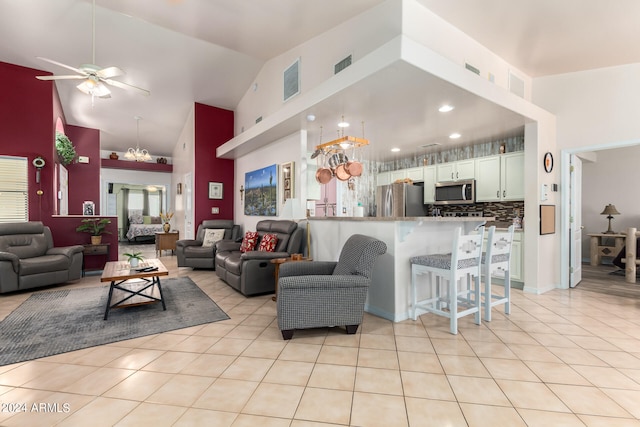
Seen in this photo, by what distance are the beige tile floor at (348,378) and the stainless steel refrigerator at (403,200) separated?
319cm

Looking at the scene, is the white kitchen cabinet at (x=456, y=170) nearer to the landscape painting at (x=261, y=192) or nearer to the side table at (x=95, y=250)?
the landscape painting at (x=261, y=192)

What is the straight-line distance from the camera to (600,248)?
6.44 metres

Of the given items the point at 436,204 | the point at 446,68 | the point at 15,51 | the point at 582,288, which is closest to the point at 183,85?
the point at 15,51

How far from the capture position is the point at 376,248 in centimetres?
274

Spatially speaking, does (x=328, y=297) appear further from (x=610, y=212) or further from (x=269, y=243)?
(x=610, y=212)

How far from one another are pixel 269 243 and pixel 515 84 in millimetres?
4117

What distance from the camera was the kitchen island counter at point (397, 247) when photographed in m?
3.07

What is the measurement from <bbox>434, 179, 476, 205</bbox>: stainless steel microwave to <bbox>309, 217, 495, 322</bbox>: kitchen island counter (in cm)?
194

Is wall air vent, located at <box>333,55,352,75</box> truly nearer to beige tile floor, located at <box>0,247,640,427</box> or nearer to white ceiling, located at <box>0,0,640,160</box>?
white ceiling, located at <box>0,0,640,160</box>

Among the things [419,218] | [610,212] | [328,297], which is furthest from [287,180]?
[610,212]

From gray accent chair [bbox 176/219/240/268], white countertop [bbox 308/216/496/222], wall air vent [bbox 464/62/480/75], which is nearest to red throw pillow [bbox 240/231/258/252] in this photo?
Result: gray accent chair [bbox 176/219/240/268]

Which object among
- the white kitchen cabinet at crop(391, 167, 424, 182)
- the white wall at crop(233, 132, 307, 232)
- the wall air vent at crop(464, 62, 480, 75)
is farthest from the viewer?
the white kitchen cabinet at crop(391, 167, 424, 182)

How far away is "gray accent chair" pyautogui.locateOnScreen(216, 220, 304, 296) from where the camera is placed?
12.9ft

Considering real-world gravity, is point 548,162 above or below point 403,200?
above
